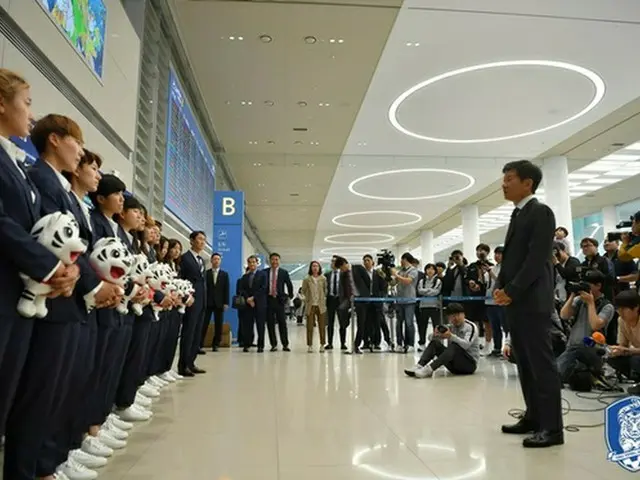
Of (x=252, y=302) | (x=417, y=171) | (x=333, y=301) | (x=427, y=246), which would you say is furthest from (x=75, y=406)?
(x=427, y=246)

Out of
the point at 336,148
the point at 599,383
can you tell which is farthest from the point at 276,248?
the point at 599,383

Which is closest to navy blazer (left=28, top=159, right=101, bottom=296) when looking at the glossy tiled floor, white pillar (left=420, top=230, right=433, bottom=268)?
the glossy tiled floor

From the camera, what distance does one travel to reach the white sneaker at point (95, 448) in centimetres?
221

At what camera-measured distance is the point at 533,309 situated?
256 centimetres

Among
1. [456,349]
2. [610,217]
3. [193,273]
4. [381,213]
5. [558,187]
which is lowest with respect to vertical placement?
[456,349]

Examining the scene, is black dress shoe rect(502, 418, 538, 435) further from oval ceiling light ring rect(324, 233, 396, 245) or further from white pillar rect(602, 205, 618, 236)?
oval ceiling light ring rect(324, 233, 396, 245)

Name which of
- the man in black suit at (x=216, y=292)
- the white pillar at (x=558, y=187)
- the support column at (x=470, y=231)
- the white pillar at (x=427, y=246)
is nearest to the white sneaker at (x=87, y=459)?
the man in black suit at (x=216, y=292)

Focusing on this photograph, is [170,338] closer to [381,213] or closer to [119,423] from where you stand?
[119,423]

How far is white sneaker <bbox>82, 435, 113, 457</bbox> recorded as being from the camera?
2.21 metres

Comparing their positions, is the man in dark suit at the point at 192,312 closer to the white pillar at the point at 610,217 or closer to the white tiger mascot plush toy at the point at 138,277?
the white tiger mascot plush toy at the point at 138,277

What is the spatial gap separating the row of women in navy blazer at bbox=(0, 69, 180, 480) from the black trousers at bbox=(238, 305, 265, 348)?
5.48 metres

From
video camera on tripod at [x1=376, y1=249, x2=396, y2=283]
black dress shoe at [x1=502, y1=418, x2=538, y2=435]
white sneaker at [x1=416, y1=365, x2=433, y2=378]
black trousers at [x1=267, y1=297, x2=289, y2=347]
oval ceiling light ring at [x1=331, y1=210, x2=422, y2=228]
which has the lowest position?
white sneaker at [x1=416, y1=365, x2=433, y2=378]

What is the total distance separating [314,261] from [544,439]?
5698 mm

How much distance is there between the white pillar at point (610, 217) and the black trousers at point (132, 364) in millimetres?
19777
